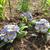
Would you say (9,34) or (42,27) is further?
(42,27)

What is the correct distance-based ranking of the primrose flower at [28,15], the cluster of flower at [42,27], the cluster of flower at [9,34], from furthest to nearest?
the primrose flower at [28,15]
the cluster of flower at [42,27]
the cluster of flower at [9,34]

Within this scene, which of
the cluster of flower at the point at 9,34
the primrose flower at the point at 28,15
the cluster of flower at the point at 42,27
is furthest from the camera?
the primrose flower at the point at 28,15

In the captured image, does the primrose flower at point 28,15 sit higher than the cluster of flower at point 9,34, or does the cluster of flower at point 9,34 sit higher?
the primrose flower at point 28,15

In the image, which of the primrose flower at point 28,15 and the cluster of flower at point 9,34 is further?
the primrose flower at point 28,15

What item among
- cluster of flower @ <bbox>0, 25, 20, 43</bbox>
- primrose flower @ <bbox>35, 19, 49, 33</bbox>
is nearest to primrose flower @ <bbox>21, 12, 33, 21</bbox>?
primrose flower @ <bbox>35, 19, 49, 33</bbox>

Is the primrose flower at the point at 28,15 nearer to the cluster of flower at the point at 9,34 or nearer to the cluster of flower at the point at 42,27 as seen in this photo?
the cluster of flower at the point at 42,27

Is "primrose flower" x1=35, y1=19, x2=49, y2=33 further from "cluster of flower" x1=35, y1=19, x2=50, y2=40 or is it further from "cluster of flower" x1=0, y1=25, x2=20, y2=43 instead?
"cluster of flower" x1=0, y1=25, x2=20, y2=43

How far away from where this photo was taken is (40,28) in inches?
71.7

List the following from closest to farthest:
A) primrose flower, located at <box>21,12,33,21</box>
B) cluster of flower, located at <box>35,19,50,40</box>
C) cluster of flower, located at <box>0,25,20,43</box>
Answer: cluster of flower, located at <box>0,25,20,43</box> → cluster of flower, located at <box>35,19,50,40</box> → primrose flower, located at <box>21,12,33,21</box>

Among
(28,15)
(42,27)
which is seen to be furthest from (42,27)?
(28,15)

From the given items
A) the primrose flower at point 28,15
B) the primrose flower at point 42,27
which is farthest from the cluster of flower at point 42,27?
the primrose flower at point 28,15

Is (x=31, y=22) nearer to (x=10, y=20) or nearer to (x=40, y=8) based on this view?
(x=10, y=20)

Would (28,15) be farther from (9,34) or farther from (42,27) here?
(9,34)

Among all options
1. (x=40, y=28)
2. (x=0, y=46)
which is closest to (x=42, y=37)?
(x=40, y=28)
